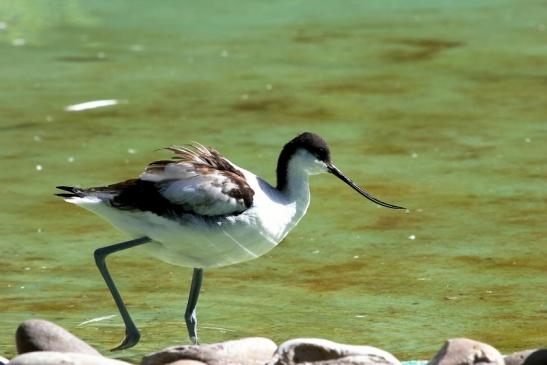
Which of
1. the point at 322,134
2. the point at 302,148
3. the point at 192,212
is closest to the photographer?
the point at 192,212

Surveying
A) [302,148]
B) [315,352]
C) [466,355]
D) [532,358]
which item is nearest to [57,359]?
[315,352]

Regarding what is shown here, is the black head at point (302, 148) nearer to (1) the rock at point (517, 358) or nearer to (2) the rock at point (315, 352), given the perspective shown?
(2) the rock at point (315, 352)

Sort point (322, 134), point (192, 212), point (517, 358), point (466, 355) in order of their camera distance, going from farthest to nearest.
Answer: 1. point (322, 134)
2. point (192, 212)
3. point (517, 358)
4. point (466, 355)

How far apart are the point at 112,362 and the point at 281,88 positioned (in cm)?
822

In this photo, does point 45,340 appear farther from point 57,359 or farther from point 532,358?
point 532,358

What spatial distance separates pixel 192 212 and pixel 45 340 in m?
1.13

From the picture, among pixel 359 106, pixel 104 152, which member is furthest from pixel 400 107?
pixel 104 152

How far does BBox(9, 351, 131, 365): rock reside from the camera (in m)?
5.56

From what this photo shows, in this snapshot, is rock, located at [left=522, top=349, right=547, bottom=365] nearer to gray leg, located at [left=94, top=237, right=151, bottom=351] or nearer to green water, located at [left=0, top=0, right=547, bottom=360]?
green water, located at [left=0, top=0, right=547, bottom=360]

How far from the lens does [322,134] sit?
11.9m

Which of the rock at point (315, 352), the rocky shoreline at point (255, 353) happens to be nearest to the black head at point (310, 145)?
the rocky shoreline at point (255, 353)

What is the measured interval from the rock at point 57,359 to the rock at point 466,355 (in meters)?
1.36

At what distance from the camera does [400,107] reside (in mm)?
12836

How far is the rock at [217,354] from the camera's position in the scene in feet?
19.4
